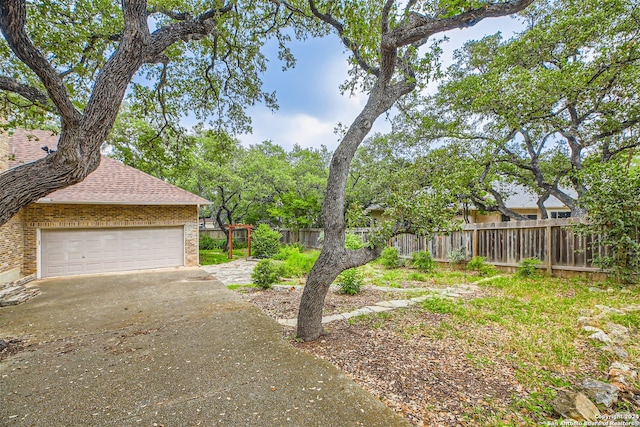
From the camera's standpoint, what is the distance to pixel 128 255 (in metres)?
9.69

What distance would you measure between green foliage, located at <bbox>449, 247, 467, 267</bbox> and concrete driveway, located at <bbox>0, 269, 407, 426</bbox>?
6.56m

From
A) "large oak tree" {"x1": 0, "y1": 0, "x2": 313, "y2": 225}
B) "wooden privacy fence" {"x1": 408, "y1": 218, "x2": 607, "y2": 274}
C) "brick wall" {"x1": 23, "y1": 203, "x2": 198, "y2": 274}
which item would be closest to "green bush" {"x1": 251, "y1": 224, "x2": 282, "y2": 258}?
"brick wall" {"x1": 23, "y1": 203, "x2": 198, "y2": 274}

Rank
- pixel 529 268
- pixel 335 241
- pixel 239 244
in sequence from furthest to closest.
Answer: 1. pixel 239 244
2. pixel 529 268
3. pixel 335 241

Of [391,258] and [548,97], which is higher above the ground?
[548,97]

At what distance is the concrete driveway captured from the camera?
2.28 m

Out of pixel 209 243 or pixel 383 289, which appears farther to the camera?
pixel 209 243

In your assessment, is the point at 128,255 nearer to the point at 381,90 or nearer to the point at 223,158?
the point at 223,158

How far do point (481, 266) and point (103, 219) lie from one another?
12044 millimetres

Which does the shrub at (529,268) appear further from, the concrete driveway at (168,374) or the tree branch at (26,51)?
the tree branch at (26,51)

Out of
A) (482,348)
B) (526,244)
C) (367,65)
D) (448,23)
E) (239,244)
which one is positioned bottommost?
(239,244)

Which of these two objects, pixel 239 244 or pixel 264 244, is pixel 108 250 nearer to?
pixel 264 244

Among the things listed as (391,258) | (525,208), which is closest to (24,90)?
(391,258)

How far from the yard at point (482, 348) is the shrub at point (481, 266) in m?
1.99

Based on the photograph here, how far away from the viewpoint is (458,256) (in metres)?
8.75
